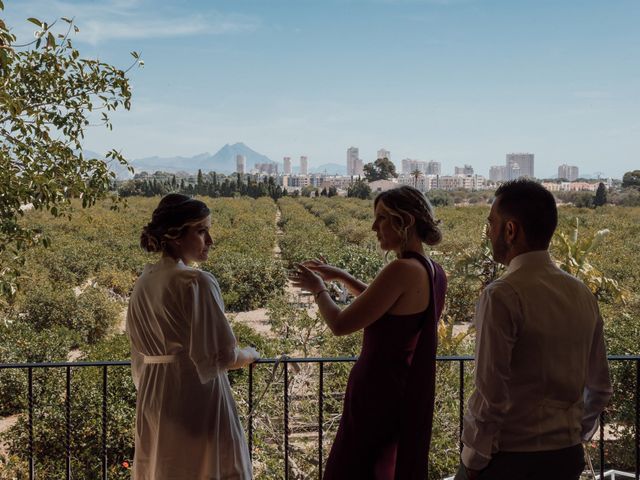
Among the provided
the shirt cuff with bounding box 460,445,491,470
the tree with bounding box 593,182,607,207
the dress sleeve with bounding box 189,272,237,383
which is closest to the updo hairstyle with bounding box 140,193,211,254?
the dress sleeve with bounding box 189,272,237,383

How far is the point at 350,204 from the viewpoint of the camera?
39.9m

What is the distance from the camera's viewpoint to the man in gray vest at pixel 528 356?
1.24 m

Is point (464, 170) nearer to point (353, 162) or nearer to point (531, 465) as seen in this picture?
point (353, 162)

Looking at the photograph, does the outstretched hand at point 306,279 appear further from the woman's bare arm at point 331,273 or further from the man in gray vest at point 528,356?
the man in gray vest at point 528,356

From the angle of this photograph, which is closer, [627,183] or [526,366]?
[526,366]

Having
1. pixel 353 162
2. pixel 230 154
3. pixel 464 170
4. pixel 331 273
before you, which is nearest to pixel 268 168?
pixel 353 162

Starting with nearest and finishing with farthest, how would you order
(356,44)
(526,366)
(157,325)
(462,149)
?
(526,366)
(157,325)
(356,44)
(462,149)

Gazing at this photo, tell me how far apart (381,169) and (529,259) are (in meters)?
29.8

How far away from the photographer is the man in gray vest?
1235 millimetres

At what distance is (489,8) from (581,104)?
54.1 feet

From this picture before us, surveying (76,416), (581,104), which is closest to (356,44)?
(581,104)

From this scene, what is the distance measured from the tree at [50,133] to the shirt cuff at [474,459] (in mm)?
2533

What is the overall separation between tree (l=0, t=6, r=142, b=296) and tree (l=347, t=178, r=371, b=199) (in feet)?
107

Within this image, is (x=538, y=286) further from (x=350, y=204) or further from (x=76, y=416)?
(x=350, y=204)
